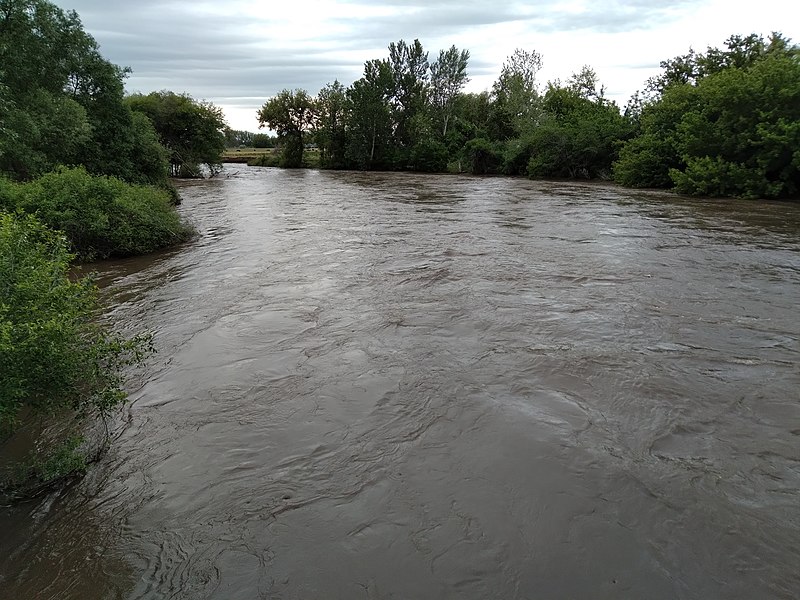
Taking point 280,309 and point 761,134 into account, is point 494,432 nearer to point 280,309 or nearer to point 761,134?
point 280,309

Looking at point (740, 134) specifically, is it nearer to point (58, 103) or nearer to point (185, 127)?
point (58, 103)

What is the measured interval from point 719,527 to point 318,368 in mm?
4425

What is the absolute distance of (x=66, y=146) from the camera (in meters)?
16.4

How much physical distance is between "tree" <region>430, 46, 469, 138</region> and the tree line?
0.12 metres

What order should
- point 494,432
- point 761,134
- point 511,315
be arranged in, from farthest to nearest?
point 761,134
point 511,315
point 494,432

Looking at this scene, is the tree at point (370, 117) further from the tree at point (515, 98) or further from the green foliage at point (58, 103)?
the green foliage at point (58, 103)

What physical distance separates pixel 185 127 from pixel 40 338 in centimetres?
4630

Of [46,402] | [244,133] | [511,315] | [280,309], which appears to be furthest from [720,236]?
[244,133]

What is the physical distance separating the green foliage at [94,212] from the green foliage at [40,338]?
798cm

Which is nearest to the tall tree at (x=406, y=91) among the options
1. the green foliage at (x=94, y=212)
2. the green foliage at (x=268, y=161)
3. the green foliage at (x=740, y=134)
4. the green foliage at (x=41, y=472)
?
the green foliage at (x=268, y=161)

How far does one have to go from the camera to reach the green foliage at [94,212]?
Result: 11633 mm

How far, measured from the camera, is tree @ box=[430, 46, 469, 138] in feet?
196

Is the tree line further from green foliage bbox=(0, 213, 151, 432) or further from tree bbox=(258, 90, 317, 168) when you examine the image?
green foliage bbox=(0, 213, 151, 432)

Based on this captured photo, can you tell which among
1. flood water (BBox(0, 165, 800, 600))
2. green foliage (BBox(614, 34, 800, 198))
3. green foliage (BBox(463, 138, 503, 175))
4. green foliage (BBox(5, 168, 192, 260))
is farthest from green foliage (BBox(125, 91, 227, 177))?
flood water (BBox(0, 165, 800, 600))
